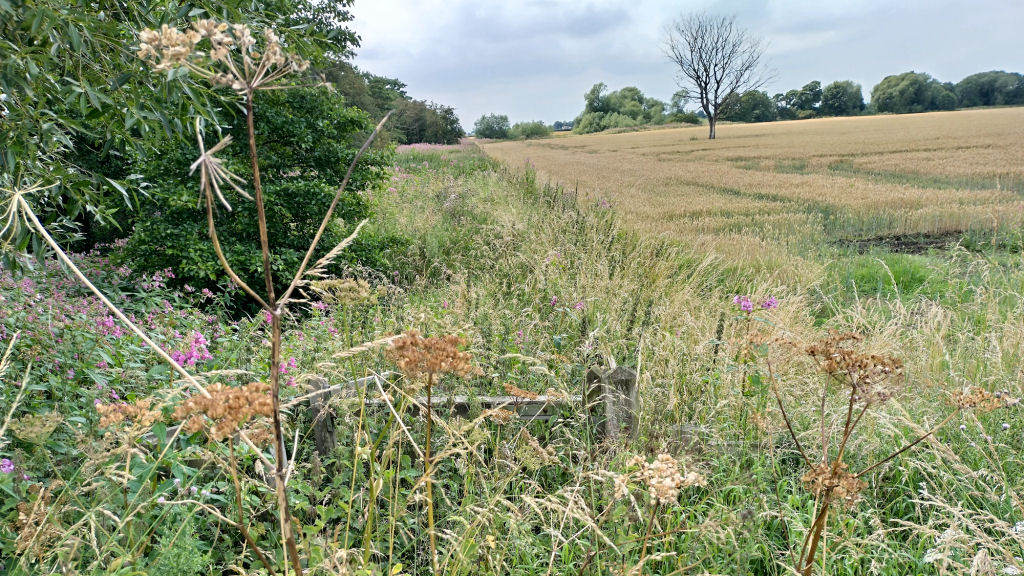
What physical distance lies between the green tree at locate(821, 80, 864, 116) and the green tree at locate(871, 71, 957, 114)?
10.3 feet

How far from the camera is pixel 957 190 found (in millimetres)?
12539

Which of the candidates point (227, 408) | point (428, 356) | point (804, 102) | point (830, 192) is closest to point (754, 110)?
point (804, 102)

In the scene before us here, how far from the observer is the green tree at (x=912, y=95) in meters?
46.5

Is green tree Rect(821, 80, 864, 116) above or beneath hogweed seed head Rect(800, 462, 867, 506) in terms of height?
above

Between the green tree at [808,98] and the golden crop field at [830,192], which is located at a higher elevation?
the green tree at [808,98]

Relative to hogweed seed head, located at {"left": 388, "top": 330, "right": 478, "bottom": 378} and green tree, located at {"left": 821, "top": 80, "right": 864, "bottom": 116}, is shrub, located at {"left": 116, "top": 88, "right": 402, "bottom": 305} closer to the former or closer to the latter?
hogweed seed head, located at {"left": 388, "top": 330, "right": 478, "bottom": 378}

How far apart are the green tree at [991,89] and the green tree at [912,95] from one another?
866 mm

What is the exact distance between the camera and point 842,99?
5706 cm

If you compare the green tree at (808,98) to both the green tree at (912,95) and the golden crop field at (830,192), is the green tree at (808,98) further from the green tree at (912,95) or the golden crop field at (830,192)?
the golden crop field at (830,192)

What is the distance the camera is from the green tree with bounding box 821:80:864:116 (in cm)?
5644

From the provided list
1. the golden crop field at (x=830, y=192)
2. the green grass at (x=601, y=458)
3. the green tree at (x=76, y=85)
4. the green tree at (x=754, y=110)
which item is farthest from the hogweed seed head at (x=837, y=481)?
the green tree at (x=754, y=110)

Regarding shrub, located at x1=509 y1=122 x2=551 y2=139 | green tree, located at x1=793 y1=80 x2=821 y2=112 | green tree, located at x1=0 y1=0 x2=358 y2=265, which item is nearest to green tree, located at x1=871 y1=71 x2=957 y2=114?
green tree, located at x1=793 y1=80 x2=821 y2=112

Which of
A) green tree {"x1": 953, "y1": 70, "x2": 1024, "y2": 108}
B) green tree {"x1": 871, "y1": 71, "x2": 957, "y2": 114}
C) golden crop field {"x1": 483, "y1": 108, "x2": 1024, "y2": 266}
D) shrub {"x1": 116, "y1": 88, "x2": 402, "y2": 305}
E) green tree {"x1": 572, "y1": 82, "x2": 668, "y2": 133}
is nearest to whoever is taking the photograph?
shrub {"x1": 116, "y1": 88, "x2": 402, "y2": 305}

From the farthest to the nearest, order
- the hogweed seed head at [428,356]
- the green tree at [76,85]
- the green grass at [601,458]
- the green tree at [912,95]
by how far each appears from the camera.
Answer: the green tree at [912,95], the green tree at [76,85], the green grass at [601,458], the hogweed seed head at [428,356]
